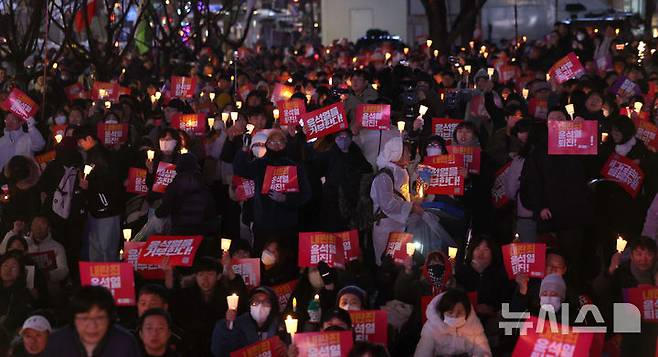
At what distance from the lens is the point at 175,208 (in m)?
10.7

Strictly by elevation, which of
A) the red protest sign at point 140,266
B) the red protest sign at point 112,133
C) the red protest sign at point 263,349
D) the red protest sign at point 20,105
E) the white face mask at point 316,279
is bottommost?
the red protest sign at point 263,349

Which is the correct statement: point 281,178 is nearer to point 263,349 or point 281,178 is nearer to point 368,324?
point 368,324

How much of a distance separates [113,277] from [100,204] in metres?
3.21

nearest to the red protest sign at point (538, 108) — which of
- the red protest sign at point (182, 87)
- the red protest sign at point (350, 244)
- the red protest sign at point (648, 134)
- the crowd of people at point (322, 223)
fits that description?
the crowd of people at point (322, 223)

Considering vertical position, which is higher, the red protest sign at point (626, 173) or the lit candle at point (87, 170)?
the lit candle at point (87, 170)

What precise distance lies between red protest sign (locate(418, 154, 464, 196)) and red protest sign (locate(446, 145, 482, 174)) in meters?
0.56

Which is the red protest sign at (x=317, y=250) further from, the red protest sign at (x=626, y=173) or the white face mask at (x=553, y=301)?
the red protest sign at (x=626, y=173)

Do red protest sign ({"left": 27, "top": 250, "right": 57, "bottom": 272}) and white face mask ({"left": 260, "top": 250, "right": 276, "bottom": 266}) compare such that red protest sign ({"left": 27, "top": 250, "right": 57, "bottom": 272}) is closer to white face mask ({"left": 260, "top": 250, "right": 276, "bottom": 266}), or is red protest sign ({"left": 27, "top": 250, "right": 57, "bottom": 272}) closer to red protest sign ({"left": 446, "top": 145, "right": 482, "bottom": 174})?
white face mask ({"left": 260, "top": 250, "right": 276, "bottom": 266})

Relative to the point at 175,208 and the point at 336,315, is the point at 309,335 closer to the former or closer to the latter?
the point at 336,315

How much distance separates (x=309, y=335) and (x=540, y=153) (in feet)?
13.1

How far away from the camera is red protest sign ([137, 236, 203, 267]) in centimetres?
916

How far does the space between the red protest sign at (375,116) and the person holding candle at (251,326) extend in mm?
3819

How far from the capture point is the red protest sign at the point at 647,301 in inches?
326

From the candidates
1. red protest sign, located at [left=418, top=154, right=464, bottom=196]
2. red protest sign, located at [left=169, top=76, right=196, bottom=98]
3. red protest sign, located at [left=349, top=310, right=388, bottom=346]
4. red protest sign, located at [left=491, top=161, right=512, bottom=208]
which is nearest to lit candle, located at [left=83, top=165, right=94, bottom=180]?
red protest sign, located at [left=418, top=154, right=464, bottom=196]
